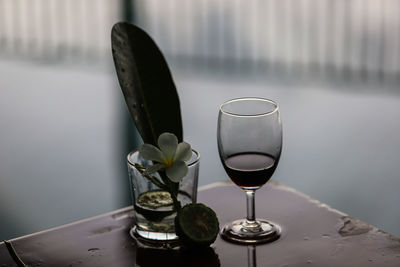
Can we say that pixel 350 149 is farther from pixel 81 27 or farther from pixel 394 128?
pixel 81 27

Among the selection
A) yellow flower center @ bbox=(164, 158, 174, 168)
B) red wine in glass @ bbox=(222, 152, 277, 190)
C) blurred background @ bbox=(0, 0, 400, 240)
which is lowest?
blurred background @ bbox=(0, 0, 400, 240)

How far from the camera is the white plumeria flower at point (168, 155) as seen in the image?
39.6 inches

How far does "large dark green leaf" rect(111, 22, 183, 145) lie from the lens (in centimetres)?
106

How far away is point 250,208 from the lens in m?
1.10

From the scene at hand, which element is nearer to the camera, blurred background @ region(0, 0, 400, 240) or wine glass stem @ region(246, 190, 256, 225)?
wine glass stem @ region(246, 190, 256, 225)

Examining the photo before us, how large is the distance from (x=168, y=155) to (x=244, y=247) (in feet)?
0.61

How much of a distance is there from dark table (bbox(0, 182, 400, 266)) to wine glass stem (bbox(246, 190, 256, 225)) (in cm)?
5

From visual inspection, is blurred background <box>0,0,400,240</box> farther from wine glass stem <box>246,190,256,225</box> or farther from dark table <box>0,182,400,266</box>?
wine glass stem <box>246,190,256,225</box>

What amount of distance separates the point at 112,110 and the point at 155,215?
2.26 metres

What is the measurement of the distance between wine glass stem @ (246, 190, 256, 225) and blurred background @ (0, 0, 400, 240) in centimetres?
137

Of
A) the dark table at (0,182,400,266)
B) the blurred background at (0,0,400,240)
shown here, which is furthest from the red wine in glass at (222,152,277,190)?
the blurred background at (0,0,400,240)

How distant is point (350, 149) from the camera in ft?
9.34

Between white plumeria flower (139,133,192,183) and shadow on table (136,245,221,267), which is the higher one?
white plumeria flower (139,133,192,183)

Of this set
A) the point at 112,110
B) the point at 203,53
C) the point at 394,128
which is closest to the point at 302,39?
the point at 203,53
